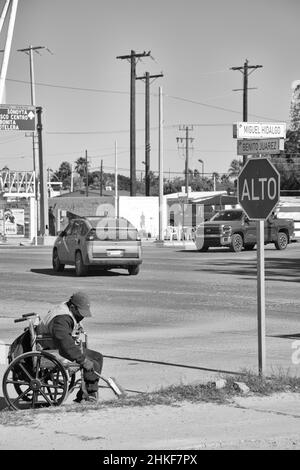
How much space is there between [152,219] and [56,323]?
44.2 meters

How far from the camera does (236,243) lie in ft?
111

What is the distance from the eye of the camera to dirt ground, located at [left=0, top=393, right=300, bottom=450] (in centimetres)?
649

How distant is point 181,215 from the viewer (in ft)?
175

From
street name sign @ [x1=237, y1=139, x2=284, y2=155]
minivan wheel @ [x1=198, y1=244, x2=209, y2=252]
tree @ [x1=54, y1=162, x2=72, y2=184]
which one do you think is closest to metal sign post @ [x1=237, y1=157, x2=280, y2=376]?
street name sign @ [x1=237, y1=139, x2=284, y2=155]

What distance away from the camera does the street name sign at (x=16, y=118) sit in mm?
43750

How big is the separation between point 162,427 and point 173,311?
9504mm

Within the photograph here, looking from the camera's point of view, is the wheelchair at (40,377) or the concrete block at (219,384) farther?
the concrete block at (219,384)

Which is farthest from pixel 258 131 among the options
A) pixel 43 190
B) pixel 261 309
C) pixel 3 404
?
pixel 43 190

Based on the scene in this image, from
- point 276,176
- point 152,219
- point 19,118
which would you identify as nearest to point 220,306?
point 276,176

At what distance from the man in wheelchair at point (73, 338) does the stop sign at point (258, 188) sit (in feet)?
7.51

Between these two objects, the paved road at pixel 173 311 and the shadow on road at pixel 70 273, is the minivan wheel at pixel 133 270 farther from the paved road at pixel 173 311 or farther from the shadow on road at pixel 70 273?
the shadow on road at pixel 70 273

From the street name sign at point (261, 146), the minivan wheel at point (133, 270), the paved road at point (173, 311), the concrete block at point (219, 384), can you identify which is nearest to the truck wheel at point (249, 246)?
the paved road at point (173, 311)

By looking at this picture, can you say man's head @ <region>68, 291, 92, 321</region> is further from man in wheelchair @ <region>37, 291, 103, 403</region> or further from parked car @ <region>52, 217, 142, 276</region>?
parked car @ <region>52, 217, 142, 276</region>

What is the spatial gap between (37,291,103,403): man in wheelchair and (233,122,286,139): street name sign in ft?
9.70
